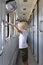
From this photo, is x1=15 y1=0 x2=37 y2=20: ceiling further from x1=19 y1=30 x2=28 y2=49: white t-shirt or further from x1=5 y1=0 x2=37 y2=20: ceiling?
x1=19 y1=30 x2=28 y2=49: white t-shirt

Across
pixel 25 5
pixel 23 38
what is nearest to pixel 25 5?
pixel 25 5

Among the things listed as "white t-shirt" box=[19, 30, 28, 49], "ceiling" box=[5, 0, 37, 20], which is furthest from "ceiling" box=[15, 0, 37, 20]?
"white t-shirt" box=[19, 30, 28, 49]

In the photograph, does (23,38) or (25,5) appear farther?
(25,5)

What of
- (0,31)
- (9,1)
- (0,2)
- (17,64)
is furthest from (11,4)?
(17,64)

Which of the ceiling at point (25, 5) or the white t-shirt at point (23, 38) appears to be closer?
the white t-shirt at point (23, 38)

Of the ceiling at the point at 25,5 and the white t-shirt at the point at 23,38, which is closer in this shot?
the white t-shirt at the point at 23,38

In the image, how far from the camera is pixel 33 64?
20.9ft

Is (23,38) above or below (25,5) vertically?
below

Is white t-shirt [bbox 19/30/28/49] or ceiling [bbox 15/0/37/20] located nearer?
white t-shirt [bbox 19/30/28/49]

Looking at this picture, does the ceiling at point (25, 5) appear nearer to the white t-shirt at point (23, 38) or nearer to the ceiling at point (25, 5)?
the ceiling at point (25, 5)

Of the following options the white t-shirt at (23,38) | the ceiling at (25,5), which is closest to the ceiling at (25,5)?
the ceiling at (25,5)

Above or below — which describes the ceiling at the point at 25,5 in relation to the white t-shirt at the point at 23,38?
above

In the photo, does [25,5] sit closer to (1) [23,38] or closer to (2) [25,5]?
(2) [25,5]

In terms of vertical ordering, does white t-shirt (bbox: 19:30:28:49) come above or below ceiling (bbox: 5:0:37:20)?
below
